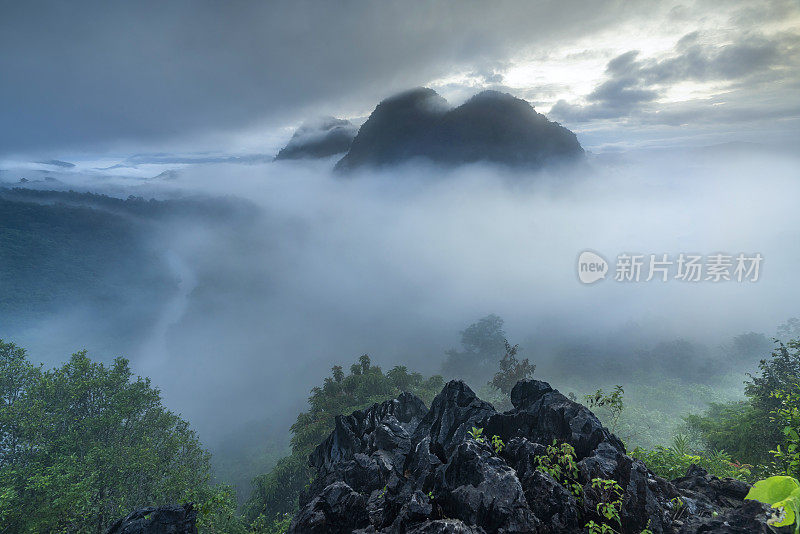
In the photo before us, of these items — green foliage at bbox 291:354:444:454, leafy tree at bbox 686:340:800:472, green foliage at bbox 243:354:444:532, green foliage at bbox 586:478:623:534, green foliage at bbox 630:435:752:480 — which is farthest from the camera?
green foliage at bbox 291:354:444:454

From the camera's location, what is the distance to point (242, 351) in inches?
5797

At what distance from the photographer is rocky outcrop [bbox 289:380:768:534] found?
8.96 m

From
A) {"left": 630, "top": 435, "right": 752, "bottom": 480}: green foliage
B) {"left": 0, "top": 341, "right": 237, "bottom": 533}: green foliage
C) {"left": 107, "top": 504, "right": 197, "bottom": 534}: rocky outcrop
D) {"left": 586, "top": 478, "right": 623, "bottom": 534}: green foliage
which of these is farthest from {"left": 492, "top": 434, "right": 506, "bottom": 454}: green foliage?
{"left": 0, "top": 341, "right": 237, "bottom": 533}: green foliage

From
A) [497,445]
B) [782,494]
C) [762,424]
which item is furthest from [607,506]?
[762,424]

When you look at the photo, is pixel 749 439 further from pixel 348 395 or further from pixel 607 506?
pixel 348 395

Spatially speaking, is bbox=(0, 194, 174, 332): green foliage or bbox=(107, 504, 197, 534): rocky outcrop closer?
bbox=(107, 504, 197, 534): rocky outcrop

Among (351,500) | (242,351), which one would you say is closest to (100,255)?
(242,351)

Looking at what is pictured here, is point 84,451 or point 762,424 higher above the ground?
point 762,424

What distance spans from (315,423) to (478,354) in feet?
234

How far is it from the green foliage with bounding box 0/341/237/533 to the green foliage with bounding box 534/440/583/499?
2185 cm

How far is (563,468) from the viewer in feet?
35.1

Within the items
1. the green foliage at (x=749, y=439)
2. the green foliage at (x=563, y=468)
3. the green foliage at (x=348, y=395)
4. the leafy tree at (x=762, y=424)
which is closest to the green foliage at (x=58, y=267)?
the green foliage at (x=348, y=395)

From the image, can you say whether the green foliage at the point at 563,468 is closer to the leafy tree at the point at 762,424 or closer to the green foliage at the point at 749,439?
the leafy tree at the point at 762,424

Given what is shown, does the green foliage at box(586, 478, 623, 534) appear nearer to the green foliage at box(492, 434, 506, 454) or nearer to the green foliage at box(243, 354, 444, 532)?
the green foliage at box(492, 434, 506, 454)
